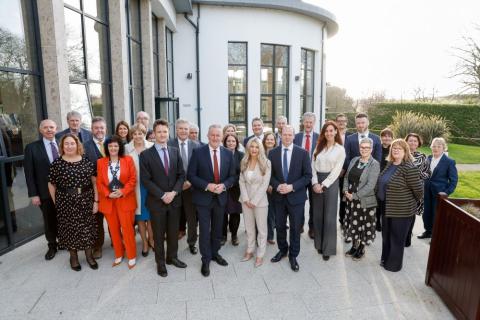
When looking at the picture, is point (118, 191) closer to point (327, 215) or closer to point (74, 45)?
point (327, 215)

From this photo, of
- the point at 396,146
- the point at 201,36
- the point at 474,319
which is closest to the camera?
the point at 474,319

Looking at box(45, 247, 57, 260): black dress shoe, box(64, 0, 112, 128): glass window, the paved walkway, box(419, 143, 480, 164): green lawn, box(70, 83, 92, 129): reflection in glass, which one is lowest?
the paved walkway

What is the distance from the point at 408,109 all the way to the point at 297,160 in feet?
62.4

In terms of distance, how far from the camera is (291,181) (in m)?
4.23

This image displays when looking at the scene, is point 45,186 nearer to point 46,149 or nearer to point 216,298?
point 46,149

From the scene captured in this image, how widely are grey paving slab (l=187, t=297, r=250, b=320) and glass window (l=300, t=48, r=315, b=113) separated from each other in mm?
13594

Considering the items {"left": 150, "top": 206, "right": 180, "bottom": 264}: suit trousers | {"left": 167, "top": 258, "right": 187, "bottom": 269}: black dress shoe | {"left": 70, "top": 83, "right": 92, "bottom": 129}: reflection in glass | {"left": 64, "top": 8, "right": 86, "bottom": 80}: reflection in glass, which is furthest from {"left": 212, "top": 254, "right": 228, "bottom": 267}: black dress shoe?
{"left": 64, "top": 8, "right": 86, "bottom": 80}: reflection in glass

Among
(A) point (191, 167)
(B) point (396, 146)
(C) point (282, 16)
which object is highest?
(C) point (282, 16)

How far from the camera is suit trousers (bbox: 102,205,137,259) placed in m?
4.19

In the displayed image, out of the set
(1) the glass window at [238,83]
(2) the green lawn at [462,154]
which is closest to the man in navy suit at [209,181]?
(1) the glass window at [238,83]

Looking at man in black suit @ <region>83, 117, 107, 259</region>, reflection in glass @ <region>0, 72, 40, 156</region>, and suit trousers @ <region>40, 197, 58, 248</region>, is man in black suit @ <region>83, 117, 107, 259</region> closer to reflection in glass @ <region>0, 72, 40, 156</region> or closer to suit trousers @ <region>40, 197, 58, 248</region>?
suit trousers @ <region>40, 197, 58, 248</region>

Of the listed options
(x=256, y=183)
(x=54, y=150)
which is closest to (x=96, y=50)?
(x=54, y=150)

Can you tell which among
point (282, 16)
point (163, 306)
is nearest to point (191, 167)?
point (163, 306)

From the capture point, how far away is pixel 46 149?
14.5 ft
